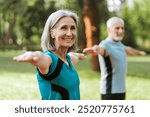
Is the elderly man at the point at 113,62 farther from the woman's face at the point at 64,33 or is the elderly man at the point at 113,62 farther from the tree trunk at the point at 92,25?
the tree trunk at the point at 92,25

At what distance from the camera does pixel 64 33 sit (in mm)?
3691

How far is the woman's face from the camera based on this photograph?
3684mm

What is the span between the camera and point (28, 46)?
5209cm

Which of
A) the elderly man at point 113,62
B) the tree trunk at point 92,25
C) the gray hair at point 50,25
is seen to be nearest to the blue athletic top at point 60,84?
the gray hair at point 50,25

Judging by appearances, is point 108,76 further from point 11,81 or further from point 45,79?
point 11,81

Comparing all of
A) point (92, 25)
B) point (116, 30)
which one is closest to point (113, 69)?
point (116, 30)

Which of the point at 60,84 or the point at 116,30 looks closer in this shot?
the point at 60,84

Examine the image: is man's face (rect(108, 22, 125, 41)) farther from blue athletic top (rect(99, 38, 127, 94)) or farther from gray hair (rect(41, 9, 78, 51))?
gray hair (rect(41, 9, 78, 51))

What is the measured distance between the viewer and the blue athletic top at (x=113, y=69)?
21.0ft

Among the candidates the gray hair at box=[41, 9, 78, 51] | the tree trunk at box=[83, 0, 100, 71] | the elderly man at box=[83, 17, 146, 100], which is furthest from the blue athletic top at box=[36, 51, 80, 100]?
the tree trunk at box=[83, 0, 100, 71]

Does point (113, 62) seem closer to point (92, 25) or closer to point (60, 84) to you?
point (60, 84)

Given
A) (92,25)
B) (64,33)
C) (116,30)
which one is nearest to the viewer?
(64,33)

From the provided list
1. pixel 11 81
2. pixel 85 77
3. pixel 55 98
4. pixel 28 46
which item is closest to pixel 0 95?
pixel 11 81

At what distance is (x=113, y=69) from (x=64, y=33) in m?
2.83
